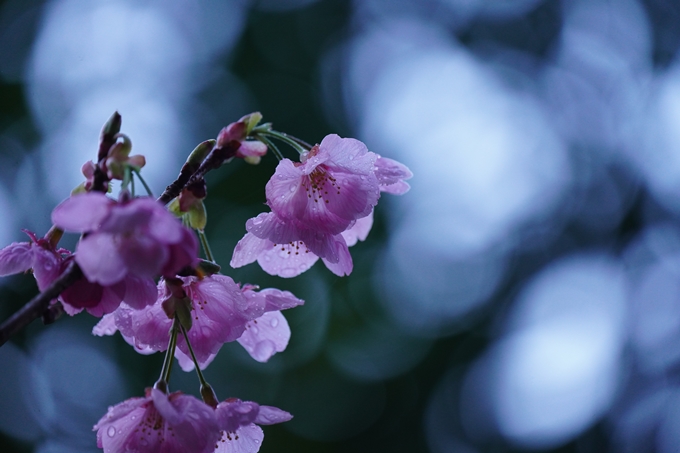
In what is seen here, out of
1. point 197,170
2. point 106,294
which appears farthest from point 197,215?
point 106,294

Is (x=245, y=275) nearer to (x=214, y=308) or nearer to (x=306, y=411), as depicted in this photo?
(x=306, y=411)

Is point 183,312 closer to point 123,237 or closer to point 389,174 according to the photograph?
point 123,237

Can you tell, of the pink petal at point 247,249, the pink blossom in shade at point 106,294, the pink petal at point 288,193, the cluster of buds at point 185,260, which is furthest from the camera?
the pink petal at point 247,249

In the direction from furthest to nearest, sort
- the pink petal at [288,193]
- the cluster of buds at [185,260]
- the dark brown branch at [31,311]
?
the pink petal at [288,193], the cluster of buds at [185,260], the dark brown branch at [31,311]

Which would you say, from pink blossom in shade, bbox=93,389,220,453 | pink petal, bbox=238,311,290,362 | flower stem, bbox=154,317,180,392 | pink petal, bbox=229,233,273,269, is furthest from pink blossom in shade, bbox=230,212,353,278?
pink blossom in shade, bbox=93,389,220,453

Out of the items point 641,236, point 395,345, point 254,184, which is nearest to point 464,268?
point 395,345

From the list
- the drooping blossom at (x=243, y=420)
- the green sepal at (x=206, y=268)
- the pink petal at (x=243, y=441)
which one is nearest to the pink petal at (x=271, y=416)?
the drooping blossom at (x=243, y=420)

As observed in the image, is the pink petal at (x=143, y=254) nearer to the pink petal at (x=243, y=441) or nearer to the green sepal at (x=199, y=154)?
the green sepal at (x=199, y=154)
